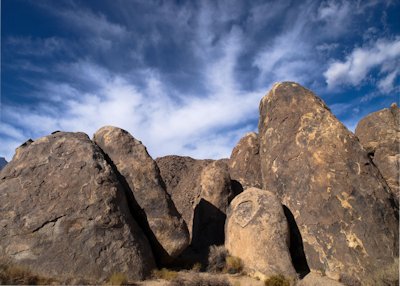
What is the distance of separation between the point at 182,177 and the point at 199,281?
76.2 ft

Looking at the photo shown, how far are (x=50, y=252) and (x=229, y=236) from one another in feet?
18.1

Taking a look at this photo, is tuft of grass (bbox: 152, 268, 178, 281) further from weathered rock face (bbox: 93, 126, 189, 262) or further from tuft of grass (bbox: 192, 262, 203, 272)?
tuft of grass (bbox: 192, 262, 203, 272)

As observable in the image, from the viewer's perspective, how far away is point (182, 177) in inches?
1272

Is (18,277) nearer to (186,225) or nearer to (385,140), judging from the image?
(186,225)

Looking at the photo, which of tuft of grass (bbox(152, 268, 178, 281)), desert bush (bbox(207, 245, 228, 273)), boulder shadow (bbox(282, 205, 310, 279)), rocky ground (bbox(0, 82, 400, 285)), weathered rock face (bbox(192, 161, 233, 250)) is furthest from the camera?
weathered rock face (bbox(192, 161, 233, 250))

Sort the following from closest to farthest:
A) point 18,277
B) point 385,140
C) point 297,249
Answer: point 18,277, point 297,249, point 385,140

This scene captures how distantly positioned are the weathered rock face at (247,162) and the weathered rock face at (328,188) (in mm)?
2139

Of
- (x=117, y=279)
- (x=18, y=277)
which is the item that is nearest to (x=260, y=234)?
(x=117, y=279)

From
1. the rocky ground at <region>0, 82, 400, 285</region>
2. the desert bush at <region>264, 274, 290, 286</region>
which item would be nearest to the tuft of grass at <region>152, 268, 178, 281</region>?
the rocky ground at <region>0, 82, 400, 285</region>

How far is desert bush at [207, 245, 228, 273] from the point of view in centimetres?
1109

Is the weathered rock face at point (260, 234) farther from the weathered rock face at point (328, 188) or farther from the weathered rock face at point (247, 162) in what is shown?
the weathered rock face at point (247, 162)

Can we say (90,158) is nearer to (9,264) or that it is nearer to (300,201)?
(9,264)

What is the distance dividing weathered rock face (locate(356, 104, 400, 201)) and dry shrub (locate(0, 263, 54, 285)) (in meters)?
11.3

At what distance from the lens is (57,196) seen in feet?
31.6
